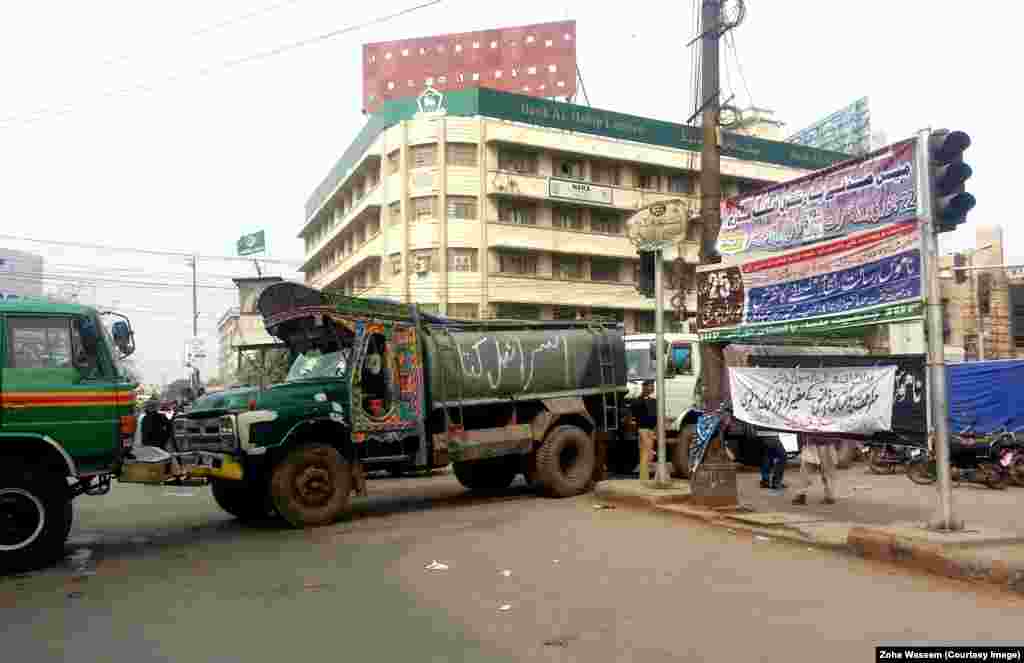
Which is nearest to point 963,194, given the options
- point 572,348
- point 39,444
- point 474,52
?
point 572,348

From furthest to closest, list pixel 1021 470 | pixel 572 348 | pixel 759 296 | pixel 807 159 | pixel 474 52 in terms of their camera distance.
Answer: pixel 807 159, pixel 474 52, pixel 1021 470, pixel 572 348, pixel 759 296

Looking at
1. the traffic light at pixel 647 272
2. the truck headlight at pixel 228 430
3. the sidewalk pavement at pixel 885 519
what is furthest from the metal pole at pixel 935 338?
the truck headlight at pixel 228 430

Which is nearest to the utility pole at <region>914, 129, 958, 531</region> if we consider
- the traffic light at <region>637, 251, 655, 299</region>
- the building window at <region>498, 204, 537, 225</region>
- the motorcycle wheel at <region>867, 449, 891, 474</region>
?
the traffic light at <region>637, 251, 655, 299</region>

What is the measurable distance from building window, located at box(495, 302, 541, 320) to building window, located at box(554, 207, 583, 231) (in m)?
4.67

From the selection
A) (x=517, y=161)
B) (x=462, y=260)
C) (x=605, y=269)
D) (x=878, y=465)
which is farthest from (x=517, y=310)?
(x=878, y=465)

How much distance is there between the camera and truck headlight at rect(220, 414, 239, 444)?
9.29 m

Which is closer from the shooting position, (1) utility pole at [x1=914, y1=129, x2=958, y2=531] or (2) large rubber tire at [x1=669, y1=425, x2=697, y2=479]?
(1) utility pole at [x1=914, y1=129, x2=958, y2=531]

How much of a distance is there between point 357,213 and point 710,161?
116ft

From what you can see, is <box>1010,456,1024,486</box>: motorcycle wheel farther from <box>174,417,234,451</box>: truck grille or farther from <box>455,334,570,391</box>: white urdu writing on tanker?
<box>174,417,234,451</box>: truck grille

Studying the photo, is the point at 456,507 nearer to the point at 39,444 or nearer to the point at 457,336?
the point at 457,336

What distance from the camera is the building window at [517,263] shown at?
40.2 m

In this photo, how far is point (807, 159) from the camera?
50469mm

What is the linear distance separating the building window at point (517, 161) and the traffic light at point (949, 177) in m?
33.7

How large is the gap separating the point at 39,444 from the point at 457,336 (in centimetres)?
552
